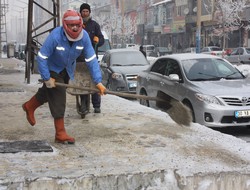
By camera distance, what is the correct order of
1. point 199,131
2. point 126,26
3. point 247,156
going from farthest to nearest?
point 126,26 → point 199,131 → point 247,156

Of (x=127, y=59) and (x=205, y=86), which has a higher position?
(x=127, y=59)

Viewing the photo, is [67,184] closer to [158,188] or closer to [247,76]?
[158,188]

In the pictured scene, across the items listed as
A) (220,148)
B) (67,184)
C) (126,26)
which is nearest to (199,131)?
(220,148)

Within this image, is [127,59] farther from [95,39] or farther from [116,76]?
[95,39]

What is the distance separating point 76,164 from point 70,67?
1447 millimetres

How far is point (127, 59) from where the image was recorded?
14.6 meters

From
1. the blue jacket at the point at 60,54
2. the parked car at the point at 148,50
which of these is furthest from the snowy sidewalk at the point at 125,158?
the parked car at the point at 148,50

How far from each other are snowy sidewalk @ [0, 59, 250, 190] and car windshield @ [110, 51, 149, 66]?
24.8 feet

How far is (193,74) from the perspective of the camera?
8.64m

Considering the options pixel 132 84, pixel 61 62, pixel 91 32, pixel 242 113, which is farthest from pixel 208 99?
pixel 132 84

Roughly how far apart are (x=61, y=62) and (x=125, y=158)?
141 centimetres

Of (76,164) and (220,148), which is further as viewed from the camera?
(220,148)

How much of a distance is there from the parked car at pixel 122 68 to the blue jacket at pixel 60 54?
768 cm

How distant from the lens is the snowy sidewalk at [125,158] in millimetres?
3920
